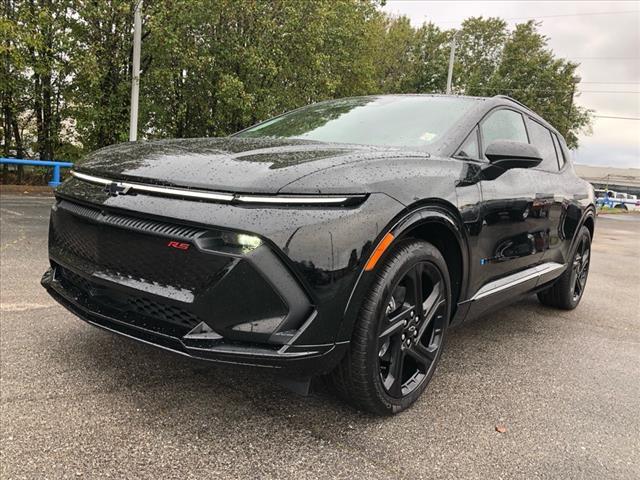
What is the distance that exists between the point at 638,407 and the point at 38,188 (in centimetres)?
1321

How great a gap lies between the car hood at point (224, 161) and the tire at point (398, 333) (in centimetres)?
51

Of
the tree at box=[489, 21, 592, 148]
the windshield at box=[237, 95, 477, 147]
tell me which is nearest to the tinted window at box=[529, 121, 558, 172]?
the windshield at box=[237, 95, 477, 147]

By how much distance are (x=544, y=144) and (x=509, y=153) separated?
156 centimetres

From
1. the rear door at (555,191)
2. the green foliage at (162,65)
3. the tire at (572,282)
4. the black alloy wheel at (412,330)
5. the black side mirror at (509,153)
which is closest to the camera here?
the black alloy wheel at (412,330)

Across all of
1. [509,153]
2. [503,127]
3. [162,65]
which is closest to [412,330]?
[509,153]

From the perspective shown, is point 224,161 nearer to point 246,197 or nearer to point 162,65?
point 246,197

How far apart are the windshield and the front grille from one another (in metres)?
1.24

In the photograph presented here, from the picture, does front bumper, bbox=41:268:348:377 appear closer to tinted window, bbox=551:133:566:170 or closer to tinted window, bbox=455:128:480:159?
tinted window, bbox=455:128:480:159

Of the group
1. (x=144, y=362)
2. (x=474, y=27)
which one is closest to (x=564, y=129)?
(x=474, y=27)

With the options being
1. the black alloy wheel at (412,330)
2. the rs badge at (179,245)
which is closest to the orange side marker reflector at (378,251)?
the black alloy wheel at (412,330)

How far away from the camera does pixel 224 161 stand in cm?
213

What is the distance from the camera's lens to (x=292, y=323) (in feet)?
6.25

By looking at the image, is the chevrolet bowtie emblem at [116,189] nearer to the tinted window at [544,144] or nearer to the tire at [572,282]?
the tinted window at [544,144]

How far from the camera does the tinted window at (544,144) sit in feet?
12.9
